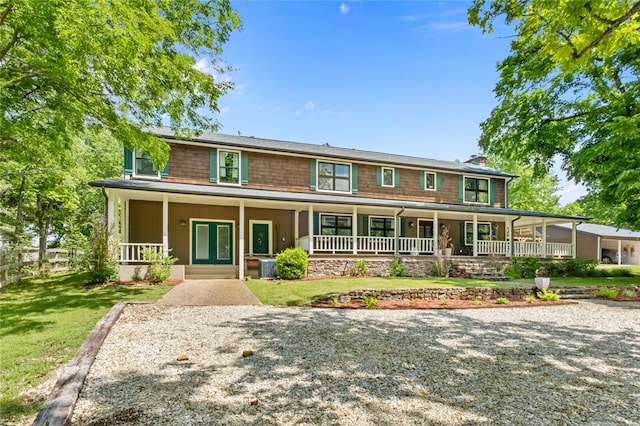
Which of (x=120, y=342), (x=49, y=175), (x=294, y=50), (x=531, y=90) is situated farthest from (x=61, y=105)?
(x=531, y=90)

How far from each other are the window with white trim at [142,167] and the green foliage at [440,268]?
1277 cm

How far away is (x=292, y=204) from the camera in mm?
14492

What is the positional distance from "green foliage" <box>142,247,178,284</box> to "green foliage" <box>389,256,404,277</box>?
29.2 ft

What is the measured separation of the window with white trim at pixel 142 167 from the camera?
13.8 m

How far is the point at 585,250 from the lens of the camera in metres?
30.7

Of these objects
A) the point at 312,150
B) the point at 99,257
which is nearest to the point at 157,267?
the point at 99,257

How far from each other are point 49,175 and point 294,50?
33.7 ft

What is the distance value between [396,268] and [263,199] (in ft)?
21.2

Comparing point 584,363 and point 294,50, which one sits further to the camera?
point 294,50

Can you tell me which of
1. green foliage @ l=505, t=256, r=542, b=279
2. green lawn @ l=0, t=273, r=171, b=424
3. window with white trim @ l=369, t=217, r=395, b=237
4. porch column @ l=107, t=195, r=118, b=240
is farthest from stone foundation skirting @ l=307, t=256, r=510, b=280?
porch column @ l=107, t=195, r=118, b=240

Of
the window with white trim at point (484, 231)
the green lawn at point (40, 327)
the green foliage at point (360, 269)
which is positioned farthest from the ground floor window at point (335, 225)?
the green lawn at point (40, 327)

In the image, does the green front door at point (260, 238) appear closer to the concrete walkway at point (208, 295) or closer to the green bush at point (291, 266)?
the green bush at point (291, 266)

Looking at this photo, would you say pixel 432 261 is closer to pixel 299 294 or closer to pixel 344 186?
pixel 344 186

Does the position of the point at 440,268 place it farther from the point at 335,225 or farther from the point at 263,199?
the point at 263,199
